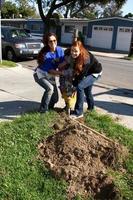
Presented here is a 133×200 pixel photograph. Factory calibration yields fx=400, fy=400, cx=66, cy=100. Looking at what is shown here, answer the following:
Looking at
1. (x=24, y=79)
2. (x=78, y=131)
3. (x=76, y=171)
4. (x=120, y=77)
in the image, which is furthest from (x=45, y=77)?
(x=120, y=77)

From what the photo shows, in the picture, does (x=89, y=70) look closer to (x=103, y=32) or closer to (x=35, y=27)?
(x=103, y=32)

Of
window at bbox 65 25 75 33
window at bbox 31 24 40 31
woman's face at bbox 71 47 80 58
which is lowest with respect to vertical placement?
window at bbox 31 24 40 31

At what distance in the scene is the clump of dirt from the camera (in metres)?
4.75

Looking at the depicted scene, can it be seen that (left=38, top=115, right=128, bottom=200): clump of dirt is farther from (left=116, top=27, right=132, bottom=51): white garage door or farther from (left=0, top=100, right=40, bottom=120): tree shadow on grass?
(left=116, top=27, right=132, bottom=51): white garage door

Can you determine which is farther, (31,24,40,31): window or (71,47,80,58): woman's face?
(31,24,40,31): window

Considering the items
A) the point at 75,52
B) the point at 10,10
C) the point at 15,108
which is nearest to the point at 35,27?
the point at 10,10

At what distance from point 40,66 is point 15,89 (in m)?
2.88

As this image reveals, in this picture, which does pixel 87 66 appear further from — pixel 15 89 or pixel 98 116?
pixel 15 89

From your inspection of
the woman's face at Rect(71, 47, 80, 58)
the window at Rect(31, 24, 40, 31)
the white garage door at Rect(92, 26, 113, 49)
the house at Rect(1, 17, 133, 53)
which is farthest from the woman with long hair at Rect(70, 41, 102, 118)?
the window at Rect(31, 24, 40, 31)

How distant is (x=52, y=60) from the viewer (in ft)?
23.4

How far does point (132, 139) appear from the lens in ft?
19.5

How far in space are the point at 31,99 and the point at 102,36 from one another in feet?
107

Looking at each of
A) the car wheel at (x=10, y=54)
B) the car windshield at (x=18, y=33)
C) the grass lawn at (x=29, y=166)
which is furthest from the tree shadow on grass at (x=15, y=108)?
the car windshield at (x=18, y=33)

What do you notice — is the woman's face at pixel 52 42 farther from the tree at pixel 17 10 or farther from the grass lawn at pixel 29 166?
the tree at pixel 17 10
